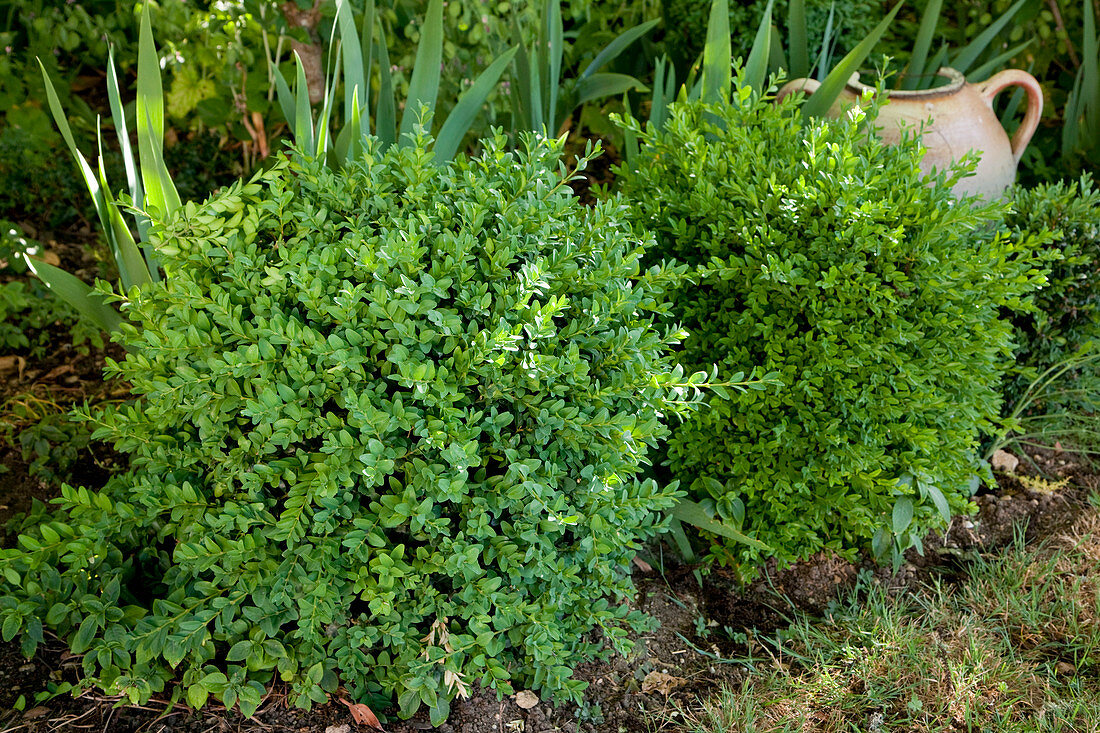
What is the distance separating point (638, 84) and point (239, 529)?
1747 mm

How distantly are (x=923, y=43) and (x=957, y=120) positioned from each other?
34 centimetres

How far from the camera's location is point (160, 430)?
1540mm

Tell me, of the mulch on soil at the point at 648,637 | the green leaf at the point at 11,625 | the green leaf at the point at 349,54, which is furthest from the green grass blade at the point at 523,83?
the green leaf at the point at 11,625

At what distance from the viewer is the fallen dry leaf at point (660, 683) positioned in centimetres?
181

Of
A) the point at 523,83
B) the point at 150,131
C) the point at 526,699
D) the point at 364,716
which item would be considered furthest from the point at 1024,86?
the point at 364,716

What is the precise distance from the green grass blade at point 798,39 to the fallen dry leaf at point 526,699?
6.29ft

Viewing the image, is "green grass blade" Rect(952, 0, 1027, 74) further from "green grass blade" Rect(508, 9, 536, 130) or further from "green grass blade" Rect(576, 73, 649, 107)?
"green grass blade" Rect(508, 9, 536, 130)

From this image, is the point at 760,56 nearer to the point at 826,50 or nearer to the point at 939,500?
the point at 826,50

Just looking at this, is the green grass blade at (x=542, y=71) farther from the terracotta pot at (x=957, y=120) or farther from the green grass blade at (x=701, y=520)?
the green grass blade at (x=701, y=520)

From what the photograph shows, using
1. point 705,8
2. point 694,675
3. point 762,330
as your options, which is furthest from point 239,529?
point 705,8

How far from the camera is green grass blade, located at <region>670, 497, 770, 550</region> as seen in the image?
6.40 feet

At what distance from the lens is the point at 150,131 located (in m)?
1.71

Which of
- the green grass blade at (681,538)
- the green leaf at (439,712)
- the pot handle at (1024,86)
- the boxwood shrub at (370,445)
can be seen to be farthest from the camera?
the pot handle at (1024,86)

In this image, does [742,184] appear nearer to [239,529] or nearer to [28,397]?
[239,529]
